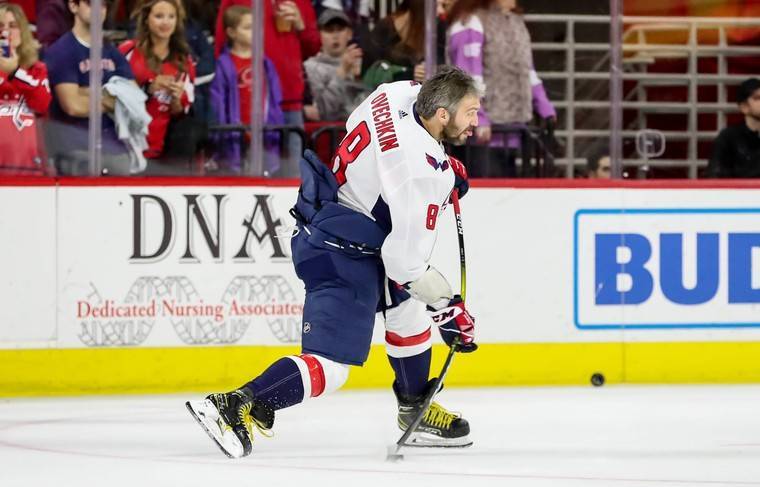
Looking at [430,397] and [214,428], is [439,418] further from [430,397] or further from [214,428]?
[214,428]

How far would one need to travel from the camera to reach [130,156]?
599 cm

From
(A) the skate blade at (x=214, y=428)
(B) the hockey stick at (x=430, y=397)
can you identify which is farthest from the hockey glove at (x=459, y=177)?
(A) the skate blade at (x=214, y=428)

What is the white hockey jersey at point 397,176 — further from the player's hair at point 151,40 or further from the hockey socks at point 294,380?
the player's hair at point 151,40

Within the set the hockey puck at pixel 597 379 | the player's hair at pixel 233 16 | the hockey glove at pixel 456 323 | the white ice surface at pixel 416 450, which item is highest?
the player's hair at pixel 233 16

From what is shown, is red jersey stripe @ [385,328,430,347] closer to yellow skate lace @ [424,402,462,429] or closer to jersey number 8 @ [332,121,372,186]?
yellow skate lace @ [424,402,462,429]

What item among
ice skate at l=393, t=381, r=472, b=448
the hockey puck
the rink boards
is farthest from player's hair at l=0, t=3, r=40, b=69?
the hockey puck

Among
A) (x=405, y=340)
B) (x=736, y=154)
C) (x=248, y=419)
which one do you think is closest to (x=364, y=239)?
(x=405, y=340)

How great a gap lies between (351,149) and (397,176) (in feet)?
0.81

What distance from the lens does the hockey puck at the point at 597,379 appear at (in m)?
6.20

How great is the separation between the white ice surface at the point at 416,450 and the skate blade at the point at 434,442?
65 millimetres

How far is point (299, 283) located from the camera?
6031 millimetres

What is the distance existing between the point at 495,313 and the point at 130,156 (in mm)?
1658

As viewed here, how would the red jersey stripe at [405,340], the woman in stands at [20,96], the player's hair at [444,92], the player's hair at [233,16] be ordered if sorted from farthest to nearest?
the player's hair at [233,16], the woman in stands at [20,96], the red jersey stripe at [405,340], the player's hair at [444,92]

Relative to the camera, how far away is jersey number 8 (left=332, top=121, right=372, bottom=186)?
423cm
